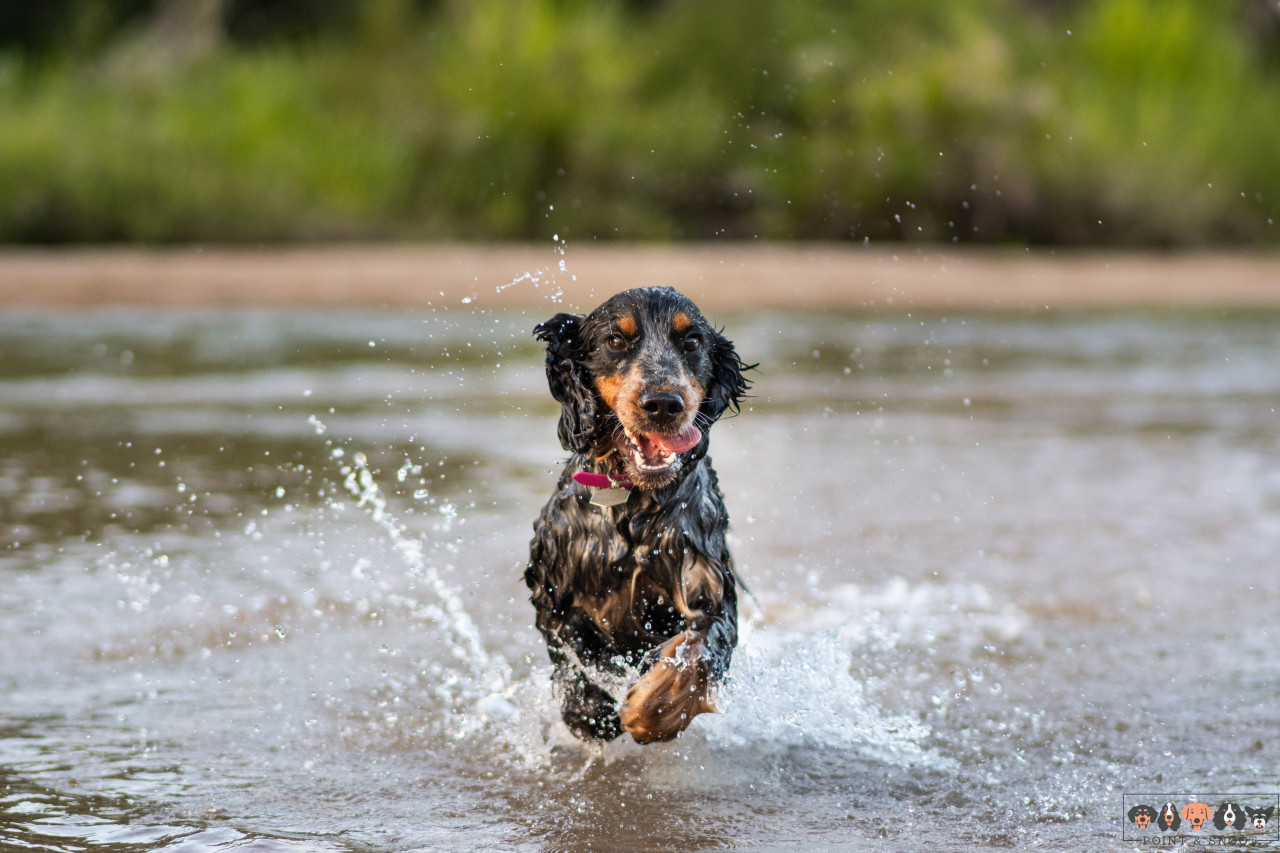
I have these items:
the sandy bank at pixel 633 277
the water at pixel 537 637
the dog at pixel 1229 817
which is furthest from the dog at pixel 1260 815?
the sandy bank at pixel 633 277

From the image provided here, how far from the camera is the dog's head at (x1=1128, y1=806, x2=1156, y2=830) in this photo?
11.5 ft

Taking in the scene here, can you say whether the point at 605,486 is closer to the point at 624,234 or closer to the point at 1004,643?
the point at 1004,643

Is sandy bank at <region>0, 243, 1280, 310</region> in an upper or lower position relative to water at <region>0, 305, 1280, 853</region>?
upper

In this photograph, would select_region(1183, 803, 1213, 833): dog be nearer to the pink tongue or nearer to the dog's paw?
the dog's paw

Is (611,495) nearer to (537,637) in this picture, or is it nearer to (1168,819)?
(537,637)

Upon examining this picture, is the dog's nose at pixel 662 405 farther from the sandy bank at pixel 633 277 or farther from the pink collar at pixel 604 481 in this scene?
the sandy bank at pixel 633 277

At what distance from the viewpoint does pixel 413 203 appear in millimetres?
16750

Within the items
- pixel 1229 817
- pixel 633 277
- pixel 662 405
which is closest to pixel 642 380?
pixel 662 405

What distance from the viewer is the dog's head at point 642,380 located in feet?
12.5

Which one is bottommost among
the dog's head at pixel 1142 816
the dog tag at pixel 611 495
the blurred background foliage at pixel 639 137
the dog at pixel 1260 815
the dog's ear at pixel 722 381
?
the dog at pixel 1260 815

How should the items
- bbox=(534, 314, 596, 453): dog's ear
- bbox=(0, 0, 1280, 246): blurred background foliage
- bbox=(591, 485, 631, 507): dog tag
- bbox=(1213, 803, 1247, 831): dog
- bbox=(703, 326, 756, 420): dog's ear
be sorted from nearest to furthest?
bbox=(1213, 803, 1247, 831): dog
bbox=(591, 485, 631, 507): dog tag
bbox=(534, 314, 596, 453): dog's ear
bbox=(703, 326, 756, 420): dog's ear
bbox=(0, 0, 1280, 246): blurred background foliage

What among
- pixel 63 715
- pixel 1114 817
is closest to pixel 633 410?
pixel 1114 817

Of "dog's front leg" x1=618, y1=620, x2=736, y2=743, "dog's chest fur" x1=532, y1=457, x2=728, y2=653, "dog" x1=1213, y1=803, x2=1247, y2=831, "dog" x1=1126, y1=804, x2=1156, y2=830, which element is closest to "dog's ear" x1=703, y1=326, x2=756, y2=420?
"dog's chest fur" x1=532, y1=457, x2=728, y2=653

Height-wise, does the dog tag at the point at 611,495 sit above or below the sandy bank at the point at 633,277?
below
